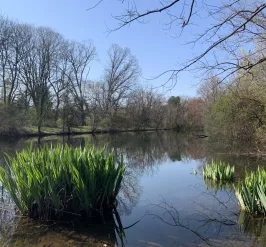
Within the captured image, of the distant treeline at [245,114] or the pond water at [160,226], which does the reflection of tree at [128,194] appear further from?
the distant treeline at [245,114]

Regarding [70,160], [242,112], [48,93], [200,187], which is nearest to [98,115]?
[48,93]

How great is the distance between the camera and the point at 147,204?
246 inches

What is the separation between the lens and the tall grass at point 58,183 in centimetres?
444

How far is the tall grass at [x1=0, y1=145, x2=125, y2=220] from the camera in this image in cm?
444

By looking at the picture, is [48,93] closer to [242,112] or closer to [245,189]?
[242,112]

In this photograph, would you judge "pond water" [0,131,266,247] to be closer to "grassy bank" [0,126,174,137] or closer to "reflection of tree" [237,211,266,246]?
"reflection of tree" [237,211,266,246]

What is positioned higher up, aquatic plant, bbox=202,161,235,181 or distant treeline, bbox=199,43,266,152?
distant treeline, bbox=199,43,266,152

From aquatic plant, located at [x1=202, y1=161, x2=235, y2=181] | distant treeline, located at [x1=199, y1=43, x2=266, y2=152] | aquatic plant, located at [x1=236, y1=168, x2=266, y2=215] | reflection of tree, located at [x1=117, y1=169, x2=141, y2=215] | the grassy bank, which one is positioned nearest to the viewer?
aquatic plant, located at [x1=236, y1=168, x2=266, y2=215]

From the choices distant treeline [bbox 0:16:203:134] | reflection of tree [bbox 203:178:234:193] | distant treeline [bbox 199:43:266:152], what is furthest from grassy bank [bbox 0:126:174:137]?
reflection of tree [bbox 203:178:234:193]

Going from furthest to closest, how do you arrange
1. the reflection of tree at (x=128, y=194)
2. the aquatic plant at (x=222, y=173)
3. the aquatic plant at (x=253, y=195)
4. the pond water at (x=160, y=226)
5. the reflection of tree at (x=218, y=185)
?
1. the aquatic plant at (x=222, y=173)
2. the reflection of tree at (x=218, y=185)
3. the reflection of tree at (x=128, y=194)
4. the aquatic plant at (x=253, y=195)
5. the pond water at (x=160, y=226)

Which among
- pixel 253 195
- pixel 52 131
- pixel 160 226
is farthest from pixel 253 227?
pixel 52 131

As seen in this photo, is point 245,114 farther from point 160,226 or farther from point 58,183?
point 58,183

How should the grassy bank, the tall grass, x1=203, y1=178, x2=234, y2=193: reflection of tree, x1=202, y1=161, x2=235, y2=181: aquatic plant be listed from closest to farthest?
the tall grass < x1=203, y1=178, x2=234, y2=193: reflection of tree < x1=202, y1=161, x2=235, y2=181: aquatic plant < the grassy bank

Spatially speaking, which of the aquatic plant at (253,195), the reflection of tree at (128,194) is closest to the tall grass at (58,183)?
the reflection of tree at (128,194)
